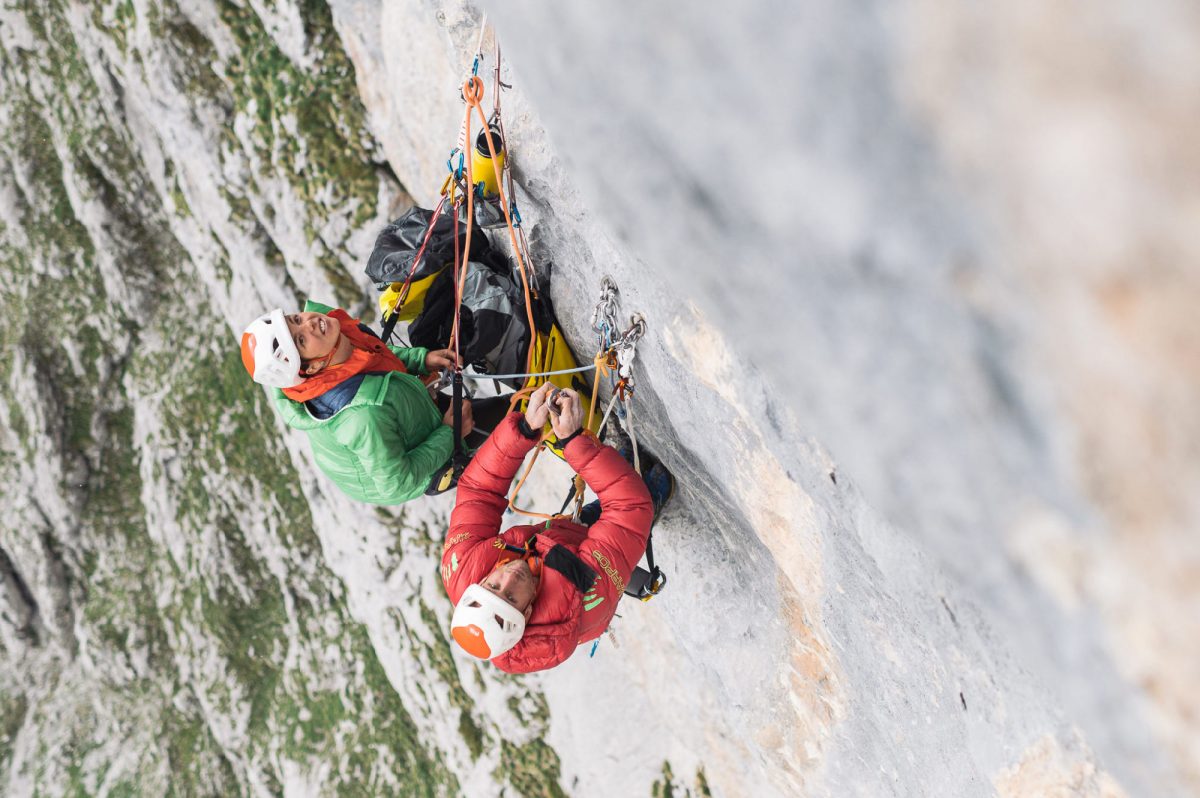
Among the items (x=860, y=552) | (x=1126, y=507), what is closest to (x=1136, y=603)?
(x=1126, y=507)

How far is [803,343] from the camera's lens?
7.07 ft

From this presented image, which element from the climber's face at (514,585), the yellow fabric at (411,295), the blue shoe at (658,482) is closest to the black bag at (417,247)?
the yellow fabric at (411,295)

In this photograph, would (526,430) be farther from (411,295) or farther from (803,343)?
(803,343)

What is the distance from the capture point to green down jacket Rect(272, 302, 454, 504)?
15.8 ft

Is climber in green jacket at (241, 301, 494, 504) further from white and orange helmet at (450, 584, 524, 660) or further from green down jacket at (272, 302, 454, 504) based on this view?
white and orange helmet at (450, 584, 524, 660)

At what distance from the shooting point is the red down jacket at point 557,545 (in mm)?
4223

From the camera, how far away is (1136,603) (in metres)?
1.72

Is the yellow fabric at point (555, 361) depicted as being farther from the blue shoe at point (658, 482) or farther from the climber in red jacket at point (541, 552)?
the climber in red jacket at point (541, 552)

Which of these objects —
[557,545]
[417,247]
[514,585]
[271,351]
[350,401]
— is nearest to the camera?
[514,585]

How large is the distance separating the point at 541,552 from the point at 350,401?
1.69 metres

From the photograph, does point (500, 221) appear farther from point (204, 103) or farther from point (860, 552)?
point (204, 103)

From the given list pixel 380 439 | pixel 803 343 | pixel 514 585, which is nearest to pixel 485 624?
pixel 514 585

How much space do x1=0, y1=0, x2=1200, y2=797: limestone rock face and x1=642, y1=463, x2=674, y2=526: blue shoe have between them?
1.06 ft

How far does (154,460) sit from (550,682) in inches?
495
